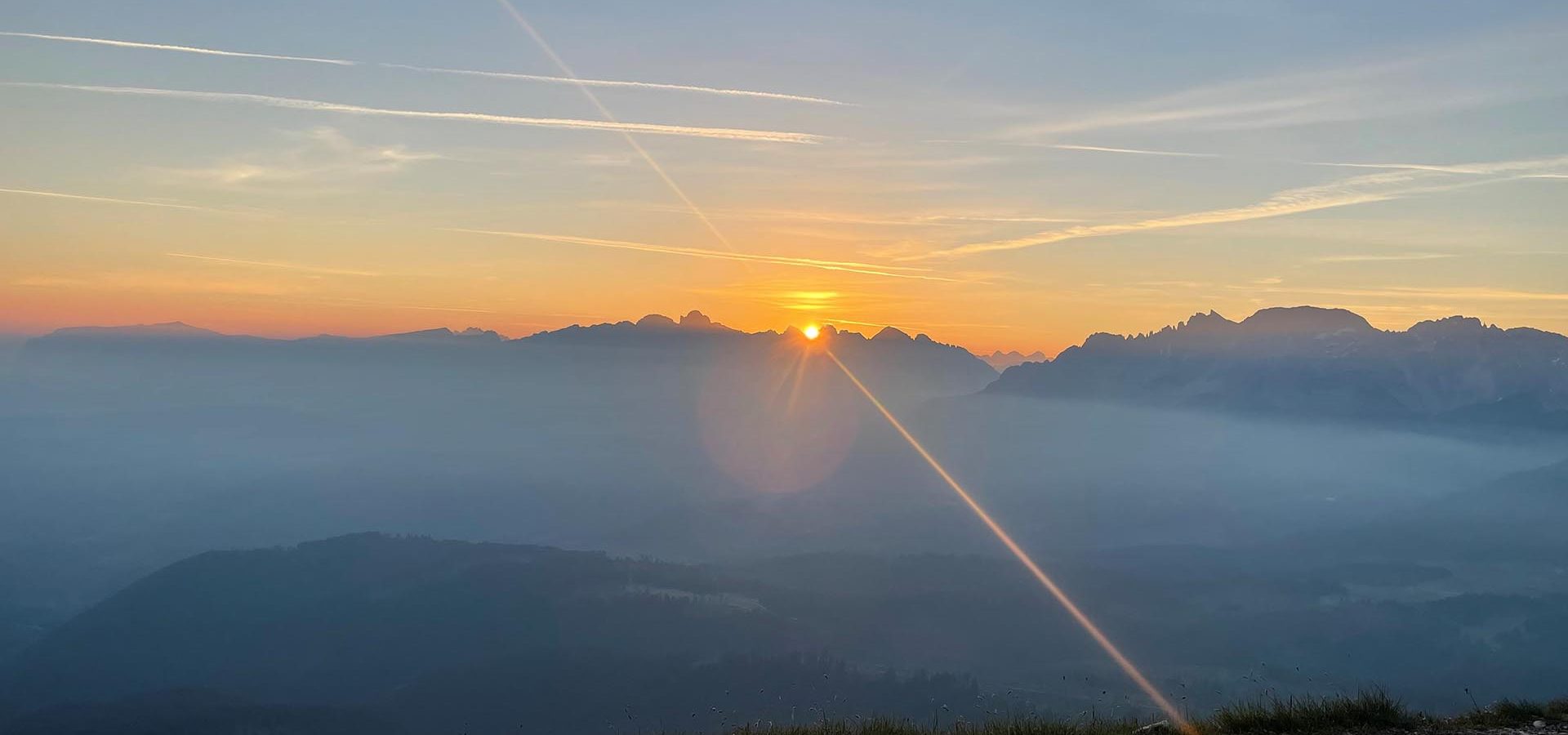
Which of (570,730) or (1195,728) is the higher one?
(1195,728)

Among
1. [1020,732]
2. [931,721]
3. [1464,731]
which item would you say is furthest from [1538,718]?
[931,721]

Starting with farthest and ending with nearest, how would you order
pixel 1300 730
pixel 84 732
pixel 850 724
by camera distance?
pixel 84 732 → pixel 850 724 → pixel 1300 730

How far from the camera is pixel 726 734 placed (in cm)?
1366

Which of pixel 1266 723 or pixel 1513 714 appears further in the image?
pixel 1513 714

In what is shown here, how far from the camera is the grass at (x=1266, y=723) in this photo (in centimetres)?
1329

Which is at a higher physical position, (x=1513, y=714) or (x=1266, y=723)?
(x=1266, y=723)

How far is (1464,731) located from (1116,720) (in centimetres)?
505

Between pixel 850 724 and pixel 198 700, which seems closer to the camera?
pixel 850 724

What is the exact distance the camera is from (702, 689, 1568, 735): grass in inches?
523

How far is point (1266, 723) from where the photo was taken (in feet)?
43.8

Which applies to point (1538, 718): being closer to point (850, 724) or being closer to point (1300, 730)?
point (1300, 730)

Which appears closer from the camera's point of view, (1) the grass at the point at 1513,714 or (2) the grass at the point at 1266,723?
(2) the grass at the point at 1266,723

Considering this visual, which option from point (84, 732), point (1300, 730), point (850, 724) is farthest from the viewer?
point (84, 732)

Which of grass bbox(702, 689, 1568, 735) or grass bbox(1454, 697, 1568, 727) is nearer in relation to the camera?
grass bbox(702, 689, 1568, 735)
